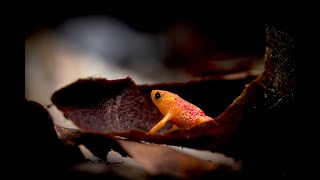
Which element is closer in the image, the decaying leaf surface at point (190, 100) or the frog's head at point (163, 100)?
the decaying leaf surface at point (190, 100)

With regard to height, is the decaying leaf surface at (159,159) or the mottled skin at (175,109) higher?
the mottled skin at (175,109)

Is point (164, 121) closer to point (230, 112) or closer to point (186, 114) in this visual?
point (186, 114)

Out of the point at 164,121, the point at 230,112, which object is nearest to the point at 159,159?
the point at 230,112

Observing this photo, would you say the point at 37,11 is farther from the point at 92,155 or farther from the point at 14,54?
the point at 92,155

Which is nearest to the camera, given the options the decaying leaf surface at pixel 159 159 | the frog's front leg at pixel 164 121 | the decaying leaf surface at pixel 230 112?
the decaying leaf surface at pixel 159 159

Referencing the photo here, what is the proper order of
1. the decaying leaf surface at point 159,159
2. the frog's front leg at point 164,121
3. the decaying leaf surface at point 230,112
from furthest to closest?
the frog's front leg at point 164,121 < the decaying leaf surface at point 230,112 < the decaying leaf surface at point 159,159

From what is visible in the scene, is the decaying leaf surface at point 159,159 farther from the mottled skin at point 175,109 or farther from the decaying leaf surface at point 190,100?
the mottled skin at point 175,109

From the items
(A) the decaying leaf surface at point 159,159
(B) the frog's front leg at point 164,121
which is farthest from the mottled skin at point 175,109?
(A) the decaying leaf surface at point 159,159

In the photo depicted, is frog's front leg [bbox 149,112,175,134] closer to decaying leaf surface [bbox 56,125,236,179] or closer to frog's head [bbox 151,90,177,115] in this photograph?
frog's head [bbox 151,90,177,115]
